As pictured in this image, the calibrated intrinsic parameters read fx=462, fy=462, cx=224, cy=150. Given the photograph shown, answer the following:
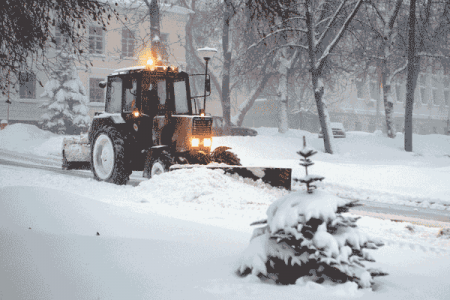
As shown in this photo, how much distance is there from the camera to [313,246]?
3.41 meters

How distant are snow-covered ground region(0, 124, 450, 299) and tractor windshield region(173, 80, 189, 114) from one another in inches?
77.2

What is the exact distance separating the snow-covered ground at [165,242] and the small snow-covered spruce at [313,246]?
0.11 m

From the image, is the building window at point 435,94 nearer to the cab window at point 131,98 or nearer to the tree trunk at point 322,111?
the tree trunk at point 322,111

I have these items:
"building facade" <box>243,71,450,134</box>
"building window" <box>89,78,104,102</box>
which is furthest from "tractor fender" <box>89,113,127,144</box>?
"building facade" <box>243,71,450,134</box>

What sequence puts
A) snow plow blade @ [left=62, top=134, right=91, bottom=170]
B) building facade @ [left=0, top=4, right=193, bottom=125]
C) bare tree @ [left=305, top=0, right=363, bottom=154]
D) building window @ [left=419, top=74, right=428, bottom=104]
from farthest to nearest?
building window @ [left=419, top=74, right=428, bottom=104], building facade @ [left=0, top=4, right=193, bottom=125], bare tree @ [left=305, top=0, right=363, bottom=154], snow plow blade @ [left=62, top=134, right=91, bottom=170]

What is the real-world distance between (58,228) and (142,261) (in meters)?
1.56

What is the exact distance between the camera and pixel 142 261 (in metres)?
4.12

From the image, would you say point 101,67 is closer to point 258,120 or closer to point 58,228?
point 258,120

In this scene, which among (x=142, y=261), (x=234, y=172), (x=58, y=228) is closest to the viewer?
(x=142, y=261)

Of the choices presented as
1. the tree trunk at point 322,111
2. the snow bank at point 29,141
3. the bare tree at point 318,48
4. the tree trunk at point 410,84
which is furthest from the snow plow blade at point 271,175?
the tree trunk at point 410,84

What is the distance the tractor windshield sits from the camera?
33.7 ft

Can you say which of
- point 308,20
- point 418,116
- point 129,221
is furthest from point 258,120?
point 129,221

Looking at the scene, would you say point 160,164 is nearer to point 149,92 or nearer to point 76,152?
point 149,92

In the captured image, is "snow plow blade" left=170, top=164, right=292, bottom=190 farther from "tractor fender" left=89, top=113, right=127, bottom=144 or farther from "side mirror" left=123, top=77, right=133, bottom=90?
"side mirror" left=123, top=77, right=133, bottom=90
